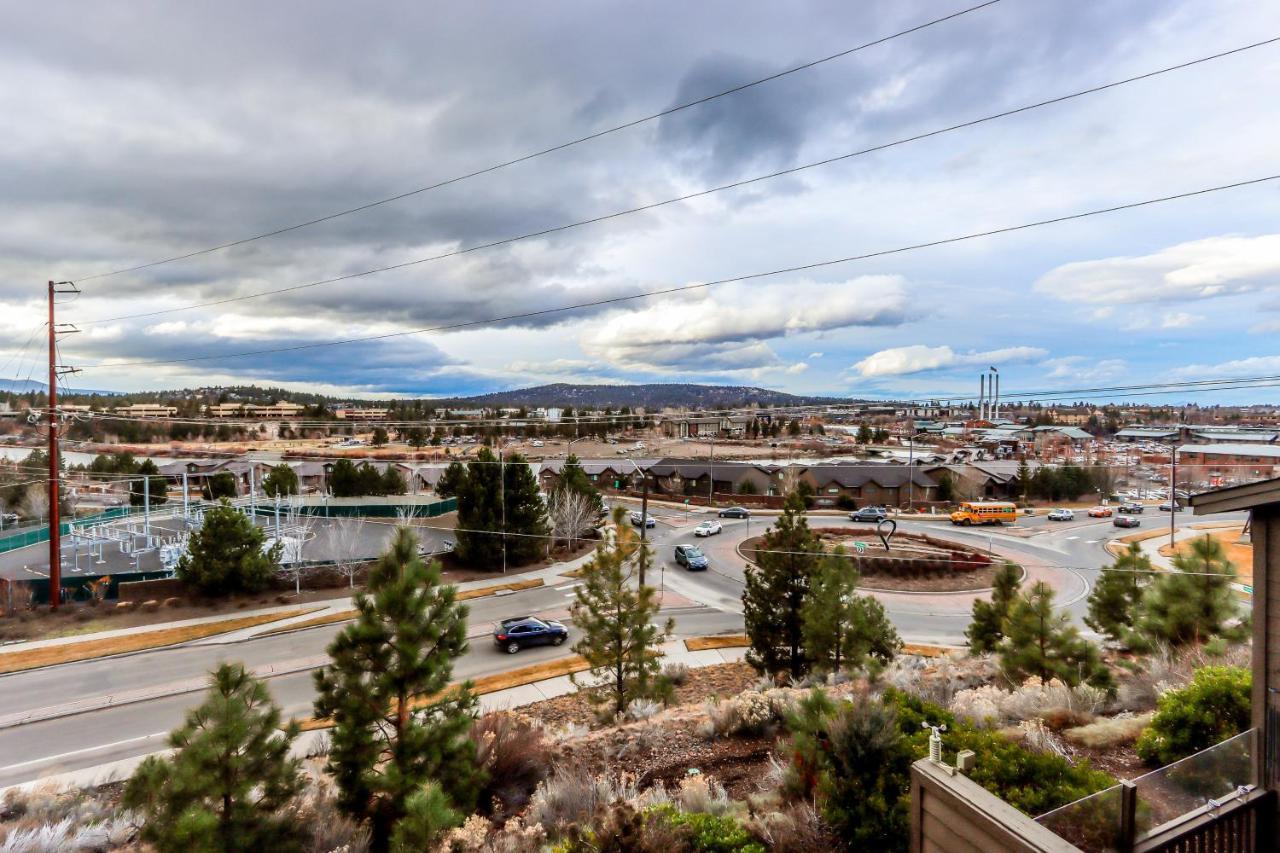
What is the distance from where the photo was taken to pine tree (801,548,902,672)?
40.3 feet

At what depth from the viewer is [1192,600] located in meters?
11.0

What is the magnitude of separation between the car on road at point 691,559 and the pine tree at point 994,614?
52.6 ft

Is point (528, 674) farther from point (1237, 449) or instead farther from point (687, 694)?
point (1237, 449)

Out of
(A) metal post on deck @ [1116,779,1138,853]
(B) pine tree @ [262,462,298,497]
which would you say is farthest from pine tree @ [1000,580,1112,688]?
(B) pine tree @ [262,462,298,497]

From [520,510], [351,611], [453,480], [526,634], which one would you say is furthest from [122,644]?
[453,480]

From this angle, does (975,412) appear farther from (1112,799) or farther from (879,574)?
(879,574)

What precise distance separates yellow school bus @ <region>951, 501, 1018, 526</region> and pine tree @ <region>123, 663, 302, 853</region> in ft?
126

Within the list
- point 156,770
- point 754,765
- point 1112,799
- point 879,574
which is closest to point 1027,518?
point 879,574

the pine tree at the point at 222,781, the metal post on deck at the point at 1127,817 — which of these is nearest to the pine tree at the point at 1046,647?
the metal post on deck at the point at 1127,817

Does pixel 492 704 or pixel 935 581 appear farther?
pixel 935 581

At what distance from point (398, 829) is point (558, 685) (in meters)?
10.4

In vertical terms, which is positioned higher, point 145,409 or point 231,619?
point 145,409

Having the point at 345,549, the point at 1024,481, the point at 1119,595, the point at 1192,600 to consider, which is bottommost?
the point at 345,549

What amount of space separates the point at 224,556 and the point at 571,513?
50.9 ft
